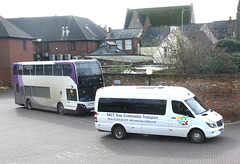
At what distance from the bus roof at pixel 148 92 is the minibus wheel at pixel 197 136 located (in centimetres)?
158

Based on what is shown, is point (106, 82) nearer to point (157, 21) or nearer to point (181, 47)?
point (181, 47)

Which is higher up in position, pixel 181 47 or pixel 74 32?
pixel 74 32

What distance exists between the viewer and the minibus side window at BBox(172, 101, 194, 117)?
44.7 feet

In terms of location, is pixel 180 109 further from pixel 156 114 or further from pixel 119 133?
pixel 119 133

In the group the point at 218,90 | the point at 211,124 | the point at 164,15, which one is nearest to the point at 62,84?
the point at 218,90

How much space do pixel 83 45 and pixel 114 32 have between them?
6.07 m

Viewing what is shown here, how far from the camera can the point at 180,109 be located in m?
13.8

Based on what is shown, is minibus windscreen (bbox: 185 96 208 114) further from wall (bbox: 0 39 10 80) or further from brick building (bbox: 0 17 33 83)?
wall (bbox: 0 39 10 80)

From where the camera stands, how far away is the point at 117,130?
1503cm

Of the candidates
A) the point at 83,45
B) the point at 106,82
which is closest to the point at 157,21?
the point at 83,45

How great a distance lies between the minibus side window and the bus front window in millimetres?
8731

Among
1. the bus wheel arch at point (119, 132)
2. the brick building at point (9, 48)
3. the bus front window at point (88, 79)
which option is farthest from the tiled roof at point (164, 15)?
the bus wheel arch at point (119, 132)

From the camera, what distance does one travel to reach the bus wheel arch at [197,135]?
13.3m

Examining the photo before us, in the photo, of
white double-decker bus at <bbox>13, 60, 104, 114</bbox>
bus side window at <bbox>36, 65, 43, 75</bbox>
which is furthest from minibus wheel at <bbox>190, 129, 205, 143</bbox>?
bus side window at <bbox>36, 65, 43, 75</bbox>
